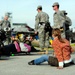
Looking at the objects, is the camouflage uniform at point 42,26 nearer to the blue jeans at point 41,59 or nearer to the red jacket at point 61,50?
the blue jeans at point 41,59

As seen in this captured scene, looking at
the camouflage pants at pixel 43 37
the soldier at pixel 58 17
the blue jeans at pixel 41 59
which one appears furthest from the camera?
the camouflage pants at pixel 43 37

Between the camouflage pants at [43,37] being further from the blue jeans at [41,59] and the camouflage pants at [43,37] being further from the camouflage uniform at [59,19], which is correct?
the blue jeans at [41,59]

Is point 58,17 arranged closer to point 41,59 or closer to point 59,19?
point 59,19

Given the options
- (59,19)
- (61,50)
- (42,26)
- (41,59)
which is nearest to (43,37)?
(42,26)

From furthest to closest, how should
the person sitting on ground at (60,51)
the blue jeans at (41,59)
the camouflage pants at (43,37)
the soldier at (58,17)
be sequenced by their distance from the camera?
the camouflage pants at (43,37), the soldier at (58,17), the blue jeans at (41,59), the person sitting on ground at (60,51)

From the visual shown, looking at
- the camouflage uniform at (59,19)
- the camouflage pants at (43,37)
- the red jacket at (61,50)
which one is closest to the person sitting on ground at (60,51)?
the red jacket at (61,50)

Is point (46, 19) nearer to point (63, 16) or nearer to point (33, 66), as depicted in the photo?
point (63, 16)

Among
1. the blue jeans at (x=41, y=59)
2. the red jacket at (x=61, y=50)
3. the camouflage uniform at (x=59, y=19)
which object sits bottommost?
the blue jeans at (x=41, y=59)

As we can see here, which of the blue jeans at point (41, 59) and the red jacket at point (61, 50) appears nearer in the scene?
the red jacket at point (61, 50)

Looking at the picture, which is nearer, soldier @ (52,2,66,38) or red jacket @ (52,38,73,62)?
red jacket @ (52,38,73,62)

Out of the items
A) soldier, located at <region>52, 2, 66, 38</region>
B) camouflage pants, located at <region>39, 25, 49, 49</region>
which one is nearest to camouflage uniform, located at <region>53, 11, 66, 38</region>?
soldier, located at <region>52, 2, 66, 38</region>

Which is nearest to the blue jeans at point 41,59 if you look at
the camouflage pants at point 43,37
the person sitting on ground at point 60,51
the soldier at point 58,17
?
the person sitting on ground at point 60,51

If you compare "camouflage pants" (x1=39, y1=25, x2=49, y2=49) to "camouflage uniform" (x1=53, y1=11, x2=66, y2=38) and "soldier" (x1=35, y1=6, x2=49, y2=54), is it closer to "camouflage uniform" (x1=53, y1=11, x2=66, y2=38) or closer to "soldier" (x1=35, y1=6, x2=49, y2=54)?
"soldier" (x1=35, y1=6, x2=49, y2=54)

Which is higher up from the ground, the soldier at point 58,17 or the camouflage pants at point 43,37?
the soldier at point 58,17
